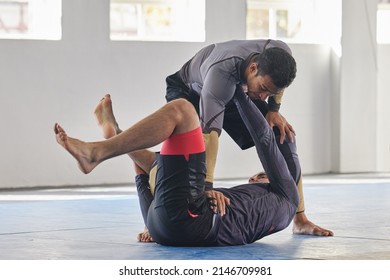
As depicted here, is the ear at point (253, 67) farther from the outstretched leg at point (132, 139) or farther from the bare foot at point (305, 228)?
the bare foot at point (305, 228)

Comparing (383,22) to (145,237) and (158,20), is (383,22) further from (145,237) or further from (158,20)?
(145,237)

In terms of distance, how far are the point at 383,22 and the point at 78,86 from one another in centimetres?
435

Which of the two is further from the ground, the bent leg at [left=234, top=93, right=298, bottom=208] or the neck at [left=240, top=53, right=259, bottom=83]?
the neck at [left=240, top=53, right=259, bottom=83]

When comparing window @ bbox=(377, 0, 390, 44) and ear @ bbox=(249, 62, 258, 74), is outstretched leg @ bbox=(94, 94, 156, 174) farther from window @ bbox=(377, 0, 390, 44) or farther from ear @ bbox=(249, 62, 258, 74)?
window @ bbox=(377, 0, 390, 44)

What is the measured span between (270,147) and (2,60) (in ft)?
17.0

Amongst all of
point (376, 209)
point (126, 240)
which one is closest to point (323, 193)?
point (376, 209)

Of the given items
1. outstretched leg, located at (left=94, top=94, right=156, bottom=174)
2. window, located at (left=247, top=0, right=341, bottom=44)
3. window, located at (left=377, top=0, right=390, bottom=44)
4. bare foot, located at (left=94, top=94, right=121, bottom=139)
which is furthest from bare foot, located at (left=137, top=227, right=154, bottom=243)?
window, located at (left=377, top=0, right=390, bottom=44)

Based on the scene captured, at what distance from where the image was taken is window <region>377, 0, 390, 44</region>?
12289 millimetres

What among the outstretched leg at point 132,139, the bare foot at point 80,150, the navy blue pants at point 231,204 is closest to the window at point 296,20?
the navy blue pants at point 231,204

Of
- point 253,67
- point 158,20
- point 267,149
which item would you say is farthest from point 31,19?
point 267,149

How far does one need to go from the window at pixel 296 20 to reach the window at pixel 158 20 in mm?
739

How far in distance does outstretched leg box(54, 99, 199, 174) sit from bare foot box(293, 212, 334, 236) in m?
1.32

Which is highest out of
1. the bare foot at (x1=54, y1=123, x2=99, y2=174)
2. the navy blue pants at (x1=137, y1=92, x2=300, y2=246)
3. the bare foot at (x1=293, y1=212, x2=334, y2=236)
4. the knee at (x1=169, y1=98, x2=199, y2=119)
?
the knee at (x1=169, y1=98, x2=199, y2=119)

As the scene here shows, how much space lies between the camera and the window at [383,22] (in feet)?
40.3
